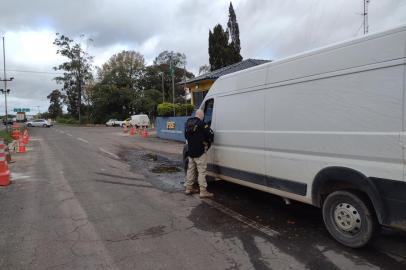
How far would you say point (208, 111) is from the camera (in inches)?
305

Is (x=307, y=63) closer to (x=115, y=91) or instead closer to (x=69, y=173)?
(x=69, y=173)

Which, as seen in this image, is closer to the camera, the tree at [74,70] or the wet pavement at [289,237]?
the wet pavement at [289,237]

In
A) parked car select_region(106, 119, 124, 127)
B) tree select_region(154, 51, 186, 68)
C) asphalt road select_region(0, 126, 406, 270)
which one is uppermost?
tree select_region(154, 51, 186, 68)

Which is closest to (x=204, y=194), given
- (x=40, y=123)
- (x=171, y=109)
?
(x=171, y=109)

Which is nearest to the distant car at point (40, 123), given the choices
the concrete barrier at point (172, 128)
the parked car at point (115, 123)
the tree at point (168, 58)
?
the parked car at point (115, 123)

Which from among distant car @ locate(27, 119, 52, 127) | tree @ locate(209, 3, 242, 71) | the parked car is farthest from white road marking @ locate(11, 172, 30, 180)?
distant car @ locate(27, 119, 52, 127)

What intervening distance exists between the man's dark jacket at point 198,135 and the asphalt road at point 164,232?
99 centimetres

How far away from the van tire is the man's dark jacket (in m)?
2.92

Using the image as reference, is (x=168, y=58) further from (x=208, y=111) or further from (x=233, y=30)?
(x=208, y=111)

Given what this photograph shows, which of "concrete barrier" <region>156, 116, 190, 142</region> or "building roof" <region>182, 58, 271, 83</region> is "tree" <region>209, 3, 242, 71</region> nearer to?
"building roof" <region>182, 58, 271, 83</region>

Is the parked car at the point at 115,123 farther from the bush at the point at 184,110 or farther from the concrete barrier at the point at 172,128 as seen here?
the bush at the point at 184,110

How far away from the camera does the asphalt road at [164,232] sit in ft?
13.9

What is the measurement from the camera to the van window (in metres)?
7.57

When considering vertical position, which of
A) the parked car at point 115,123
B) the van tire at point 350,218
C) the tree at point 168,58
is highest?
the tree at point 168,58
